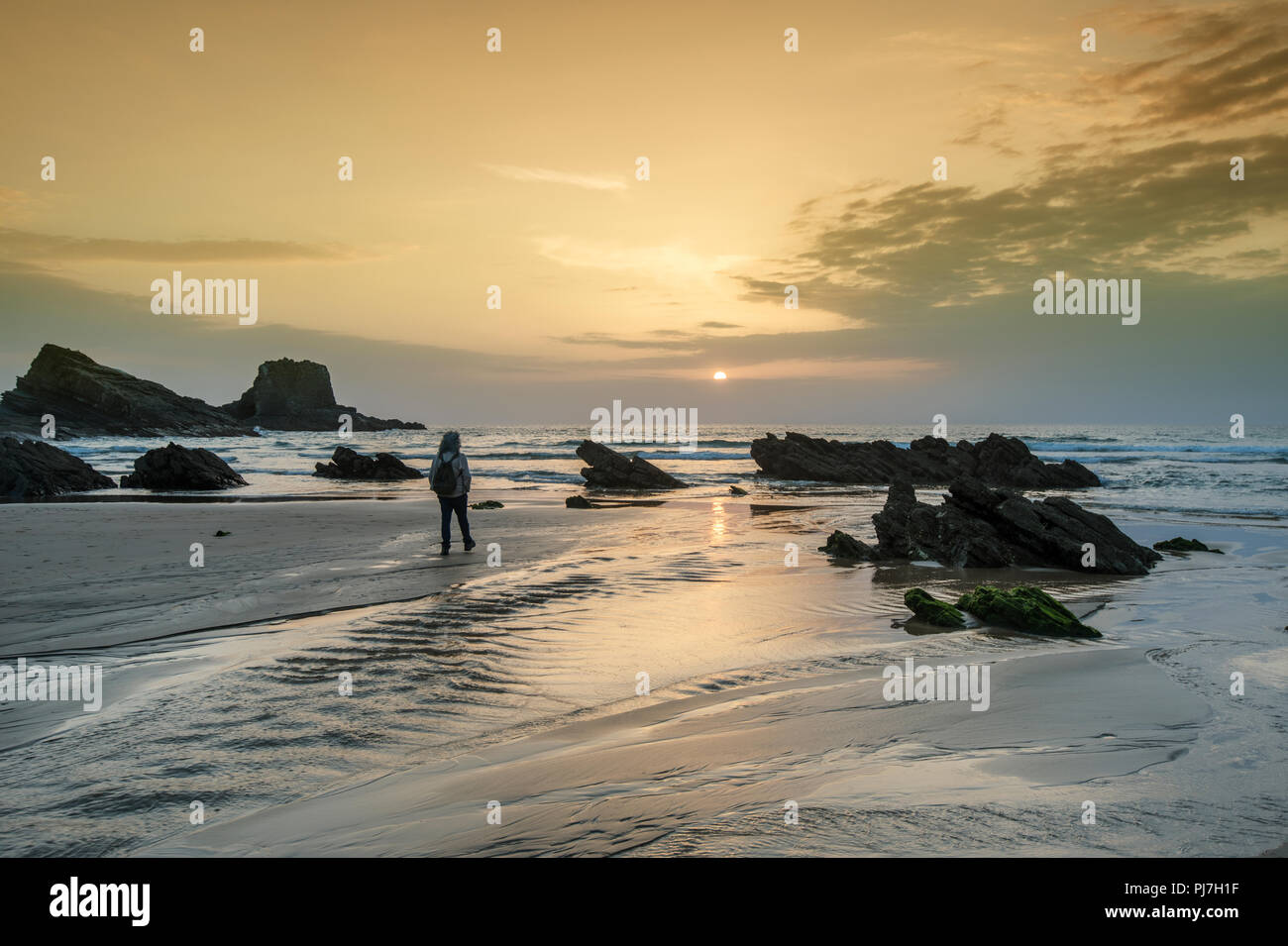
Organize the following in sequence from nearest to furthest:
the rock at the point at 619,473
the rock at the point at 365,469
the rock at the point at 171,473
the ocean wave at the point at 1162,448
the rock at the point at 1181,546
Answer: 1. the rock at the point at 1181,546
2. the rock at the point at 171,473
3. the rock at the point at 619,473
4. the rock at the point at 365,469
5. the ocean wave at the point at 1162,448

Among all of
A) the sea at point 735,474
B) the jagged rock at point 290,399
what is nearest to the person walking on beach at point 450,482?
the sea at point 735,474

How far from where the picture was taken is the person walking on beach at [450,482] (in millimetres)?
14031

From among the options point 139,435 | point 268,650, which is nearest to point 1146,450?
point 268,650

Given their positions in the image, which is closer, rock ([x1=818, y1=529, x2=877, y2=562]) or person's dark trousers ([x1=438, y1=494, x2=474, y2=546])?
rock ([x1=818, y1=529, x2=877, y2=562])

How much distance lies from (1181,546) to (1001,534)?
480cm

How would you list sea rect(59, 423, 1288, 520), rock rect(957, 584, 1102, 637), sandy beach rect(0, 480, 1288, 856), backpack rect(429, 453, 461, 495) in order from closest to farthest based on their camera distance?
sandy beach rect(0, 480, 1288, 856) < rock rect(957, 584, 1102, 637) < backpack rect(429, 453, 461, 495) < sea rect(59, 423, 1288, 520)

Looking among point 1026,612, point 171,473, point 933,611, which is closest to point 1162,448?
point 1026,612

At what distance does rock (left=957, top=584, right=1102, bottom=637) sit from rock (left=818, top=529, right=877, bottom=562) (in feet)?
16.3

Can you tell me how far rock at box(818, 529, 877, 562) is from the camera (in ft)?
45.6

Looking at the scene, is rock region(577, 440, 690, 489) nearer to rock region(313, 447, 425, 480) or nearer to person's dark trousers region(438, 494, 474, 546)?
rock region(313, 447, 425, 480)

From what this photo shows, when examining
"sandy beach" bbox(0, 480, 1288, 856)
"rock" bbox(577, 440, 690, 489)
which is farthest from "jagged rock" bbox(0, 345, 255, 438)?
"sandy beach" bbox(0, 480, 1288, 856)

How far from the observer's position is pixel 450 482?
552 inches

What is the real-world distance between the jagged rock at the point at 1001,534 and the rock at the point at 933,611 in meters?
4.94

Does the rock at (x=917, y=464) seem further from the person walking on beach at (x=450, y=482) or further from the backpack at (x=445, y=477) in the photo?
the backpack at (x=445, y=477)
